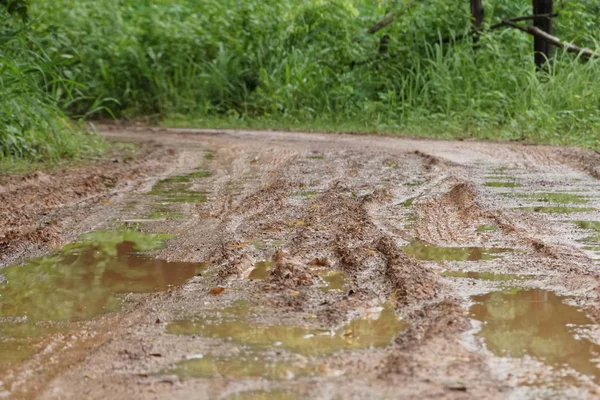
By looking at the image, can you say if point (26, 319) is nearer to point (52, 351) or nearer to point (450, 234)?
point (52, 351)

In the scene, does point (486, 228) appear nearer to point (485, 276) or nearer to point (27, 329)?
point (485, 276)

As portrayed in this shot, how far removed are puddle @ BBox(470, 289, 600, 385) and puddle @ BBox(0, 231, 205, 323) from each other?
1.32m

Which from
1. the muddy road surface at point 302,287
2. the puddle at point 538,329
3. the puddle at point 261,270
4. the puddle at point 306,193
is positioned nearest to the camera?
the muddy road surface at point 302,287

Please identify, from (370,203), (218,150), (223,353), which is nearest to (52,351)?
(223,353)

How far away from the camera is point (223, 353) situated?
271 cm

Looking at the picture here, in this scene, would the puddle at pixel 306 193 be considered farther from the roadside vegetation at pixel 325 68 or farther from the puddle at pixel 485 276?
the roadside vegetation at pixel 325 68

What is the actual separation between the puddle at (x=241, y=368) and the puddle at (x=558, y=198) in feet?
11.7

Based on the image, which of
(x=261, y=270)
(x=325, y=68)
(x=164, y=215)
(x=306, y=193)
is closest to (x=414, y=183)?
(x=306, y=193)

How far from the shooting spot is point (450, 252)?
13.7 feet

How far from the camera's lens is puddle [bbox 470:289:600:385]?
2648mm

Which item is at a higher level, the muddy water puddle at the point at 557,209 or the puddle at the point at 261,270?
the puddle at the point at 261,270

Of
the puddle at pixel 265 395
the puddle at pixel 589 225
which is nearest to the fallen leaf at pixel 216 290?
the puddle at pixel 265 395

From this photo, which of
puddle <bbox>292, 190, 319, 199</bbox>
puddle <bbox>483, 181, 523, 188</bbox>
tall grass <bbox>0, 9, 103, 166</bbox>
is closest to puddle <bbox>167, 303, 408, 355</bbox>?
puddle <bbox>292, 190, 319, 199</bbox>

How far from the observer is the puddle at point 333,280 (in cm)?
348
